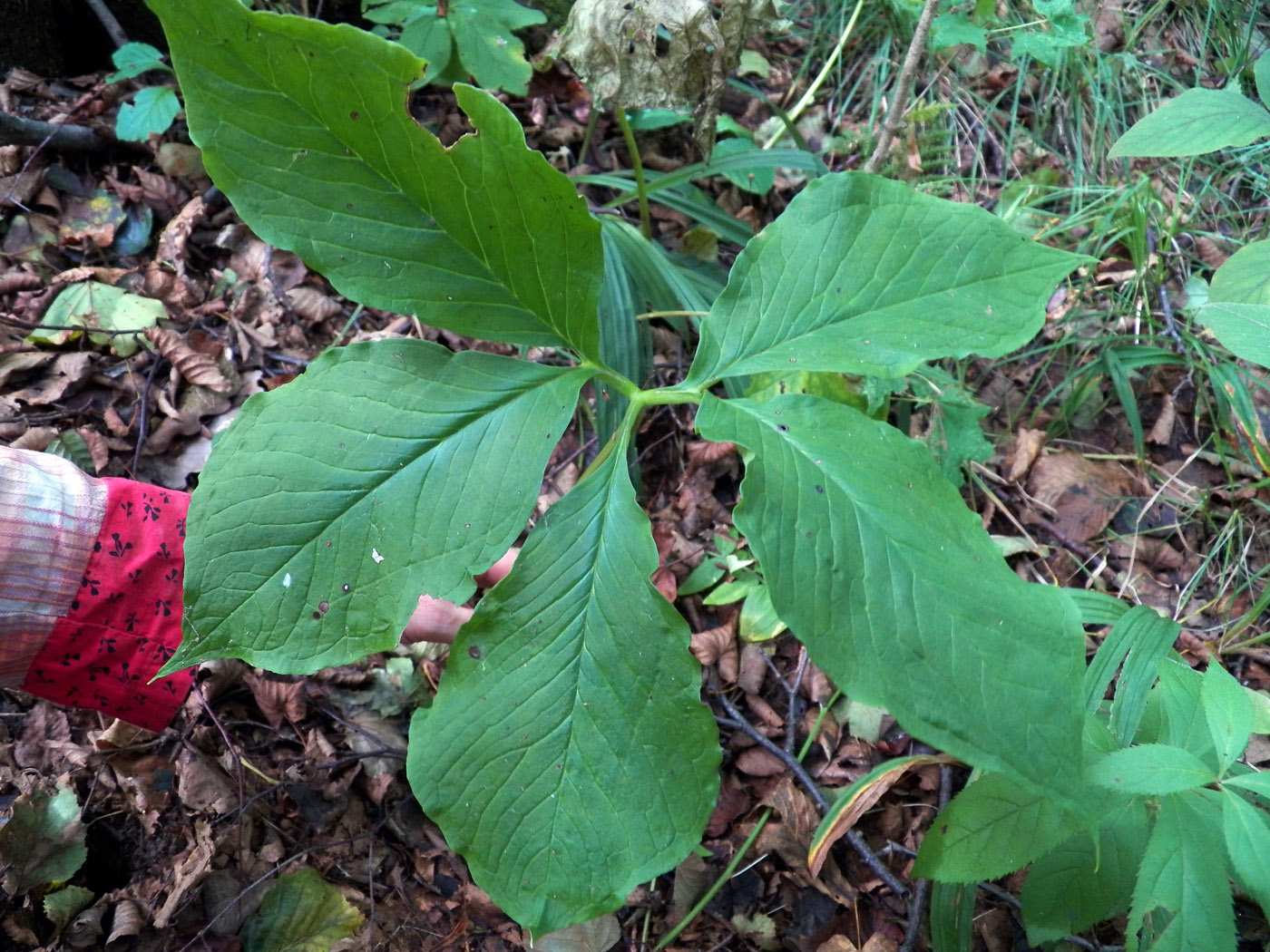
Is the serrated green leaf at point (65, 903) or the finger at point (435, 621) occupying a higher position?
the finger at point (435, 621)

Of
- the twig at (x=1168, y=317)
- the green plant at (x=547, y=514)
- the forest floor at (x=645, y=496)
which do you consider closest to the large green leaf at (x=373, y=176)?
the green plant at (x=547, y=514)

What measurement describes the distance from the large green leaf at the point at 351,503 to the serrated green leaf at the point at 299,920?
0.78 metres

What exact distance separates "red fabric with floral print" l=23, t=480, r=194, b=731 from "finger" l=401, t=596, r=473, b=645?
1.46 ft

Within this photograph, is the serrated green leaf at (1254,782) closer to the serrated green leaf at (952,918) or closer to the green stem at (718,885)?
the serrated green leaf at (952,918)

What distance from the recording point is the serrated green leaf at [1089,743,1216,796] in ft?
3.51

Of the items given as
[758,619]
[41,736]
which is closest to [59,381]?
[41,736]

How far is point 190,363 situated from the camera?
7.00ft

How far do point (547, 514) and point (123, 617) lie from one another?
854 mm

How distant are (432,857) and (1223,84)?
3502 millimetres

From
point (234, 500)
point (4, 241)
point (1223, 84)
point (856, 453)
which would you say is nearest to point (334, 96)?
point (234, 500)

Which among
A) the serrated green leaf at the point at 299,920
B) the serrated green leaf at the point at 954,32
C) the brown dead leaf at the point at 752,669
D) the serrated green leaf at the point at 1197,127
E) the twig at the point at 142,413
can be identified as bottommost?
the serrated green leaf at the point at 299,920

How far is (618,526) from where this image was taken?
128cm

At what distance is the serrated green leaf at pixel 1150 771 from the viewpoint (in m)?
1.07

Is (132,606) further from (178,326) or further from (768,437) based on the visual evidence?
(768,437)
